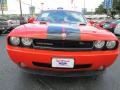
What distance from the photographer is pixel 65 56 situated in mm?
4281

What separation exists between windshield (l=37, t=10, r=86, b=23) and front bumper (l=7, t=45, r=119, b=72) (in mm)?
1721

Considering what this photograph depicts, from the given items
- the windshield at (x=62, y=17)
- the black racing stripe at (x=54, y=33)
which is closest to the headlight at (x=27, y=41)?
the black racing stripe at (x=54, y=33)

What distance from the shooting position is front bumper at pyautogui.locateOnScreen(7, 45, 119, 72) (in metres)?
4.30

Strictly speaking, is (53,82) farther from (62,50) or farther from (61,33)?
(61,33)

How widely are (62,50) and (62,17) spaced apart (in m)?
2.00

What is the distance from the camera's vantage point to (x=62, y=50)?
434 cm

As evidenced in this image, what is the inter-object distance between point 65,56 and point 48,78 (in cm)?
91

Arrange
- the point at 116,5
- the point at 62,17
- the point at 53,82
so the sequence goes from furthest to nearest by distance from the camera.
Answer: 1. the point at 116,5
2. the point at 62,17
3. the point at 53,82

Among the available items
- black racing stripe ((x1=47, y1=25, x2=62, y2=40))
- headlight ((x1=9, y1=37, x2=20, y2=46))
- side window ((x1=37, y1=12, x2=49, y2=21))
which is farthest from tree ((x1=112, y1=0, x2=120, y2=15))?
headlight ((x1=9, y1=37, x2=20, y2=46))

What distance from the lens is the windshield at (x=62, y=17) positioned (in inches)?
239

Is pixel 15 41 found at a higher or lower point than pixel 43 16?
lower

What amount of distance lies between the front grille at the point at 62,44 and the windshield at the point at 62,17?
1.64 metres

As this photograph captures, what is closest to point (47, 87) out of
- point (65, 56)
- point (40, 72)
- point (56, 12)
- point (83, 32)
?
point (40, 72)

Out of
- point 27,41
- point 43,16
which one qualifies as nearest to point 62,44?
point 27,41
